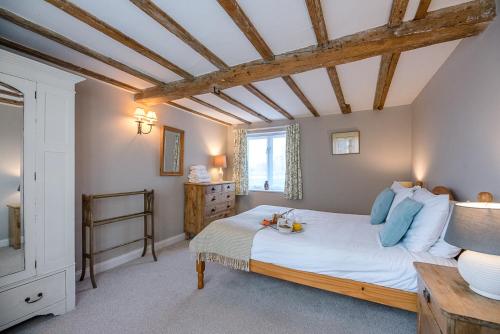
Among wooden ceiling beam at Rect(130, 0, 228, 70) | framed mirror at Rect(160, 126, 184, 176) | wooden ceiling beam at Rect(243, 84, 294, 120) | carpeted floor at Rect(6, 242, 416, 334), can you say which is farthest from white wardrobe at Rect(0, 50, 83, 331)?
wooden ceiling beam at Rect(243, 84, 294, 120)

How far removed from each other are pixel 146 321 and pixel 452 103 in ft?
11.6

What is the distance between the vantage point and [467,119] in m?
1.85

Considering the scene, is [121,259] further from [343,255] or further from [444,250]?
[444,250]

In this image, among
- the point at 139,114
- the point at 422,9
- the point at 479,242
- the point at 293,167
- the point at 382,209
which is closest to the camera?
the point at 479,242

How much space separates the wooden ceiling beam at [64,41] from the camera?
162cm

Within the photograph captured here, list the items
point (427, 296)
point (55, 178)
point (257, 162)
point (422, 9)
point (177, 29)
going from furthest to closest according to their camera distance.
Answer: point (257, 162) < point (55, 178) < point (177, 29) < point (422, 9) < point (427, 296)

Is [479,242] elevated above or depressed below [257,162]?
below

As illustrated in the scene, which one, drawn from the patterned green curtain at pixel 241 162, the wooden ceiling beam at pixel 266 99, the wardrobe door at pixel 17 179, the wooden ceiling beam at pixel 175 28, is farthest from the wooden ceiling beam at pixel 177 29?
the patterned green curtain at pixel 241 162

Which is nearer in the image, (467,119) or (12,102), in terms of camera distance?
(12,102)

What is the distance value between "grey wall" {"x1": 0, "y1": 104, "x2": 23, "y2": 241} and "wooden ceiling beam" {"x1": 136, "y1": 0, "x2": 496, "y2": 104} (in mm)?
1692

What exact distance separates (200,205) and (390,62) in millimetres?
3367

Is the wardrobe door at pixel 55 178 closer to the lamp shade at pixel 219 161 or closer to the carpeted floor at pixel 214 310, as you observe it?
the carpeted floor at pixel 214 310

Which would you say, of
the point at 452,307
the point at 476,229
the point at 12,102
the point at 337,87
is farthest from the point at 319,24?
the point at 12,102

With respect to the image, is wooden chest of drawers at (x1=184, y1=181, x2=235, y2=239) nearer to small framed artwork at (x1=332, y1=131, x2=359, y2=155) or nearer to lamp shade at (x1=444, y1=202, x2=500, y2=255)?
small framed artwork at (x1=332, y1=131, x2=359, y2=155)
